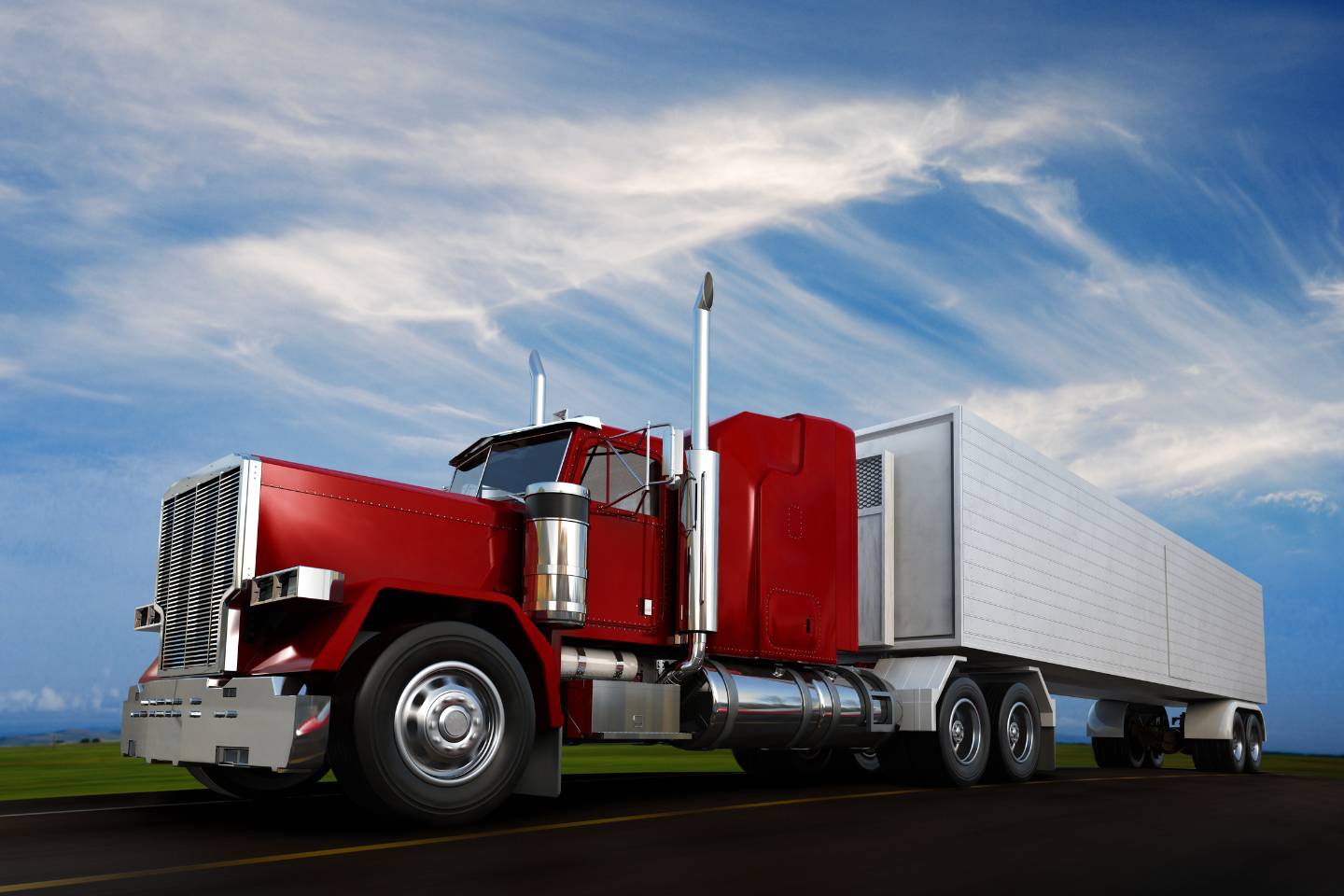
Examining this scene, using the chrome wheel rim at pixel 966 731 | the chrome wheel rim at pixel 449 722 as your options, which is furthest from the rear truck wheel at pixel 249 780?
the chrome wheel rim at pixel 966 731

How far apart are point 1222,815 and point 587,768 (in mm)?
7971

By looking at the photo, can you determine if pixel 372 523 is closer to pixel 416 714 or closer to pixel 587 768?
pixel 416 714

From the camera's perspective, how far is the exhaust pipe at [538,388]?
1091cm

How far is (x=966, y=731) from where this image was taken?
12133 millimetres

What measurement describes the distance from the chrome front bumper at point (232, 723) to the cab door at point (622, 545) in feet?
8.74

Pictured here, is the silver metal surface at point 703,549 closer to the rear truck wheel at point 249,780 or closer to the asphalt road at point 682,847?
the asphalt road at point 682,847

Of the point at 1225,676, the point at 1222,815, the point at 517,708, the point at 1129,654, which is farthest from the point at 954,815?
the point at 1225,676

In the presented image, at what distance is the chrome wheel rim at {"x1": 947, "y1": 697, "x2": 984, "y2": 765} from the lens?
470 inches

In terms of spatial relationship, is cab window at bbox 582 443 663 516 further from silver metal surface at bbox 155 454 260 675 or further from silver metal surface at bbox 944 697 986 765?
silver metal surface at bbox 944 697 986 765

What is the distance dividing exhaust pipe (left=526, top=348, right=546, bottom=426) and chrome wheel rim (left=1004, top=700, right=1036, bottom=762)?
6310 mm

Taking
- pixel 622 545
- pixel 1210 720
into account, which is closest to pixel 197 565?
pixel 622 545

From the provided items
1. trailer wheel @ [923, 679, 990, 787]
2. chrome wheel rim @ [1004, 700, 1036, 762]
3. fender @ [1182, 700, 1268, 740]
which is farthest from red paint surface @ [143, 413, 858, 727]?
fender @ [1182, 700, 1268, 740]

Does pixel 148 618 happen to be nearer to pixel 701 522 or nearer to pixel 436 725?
pixel 436 725

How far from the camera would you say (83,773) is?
12.5 meters
